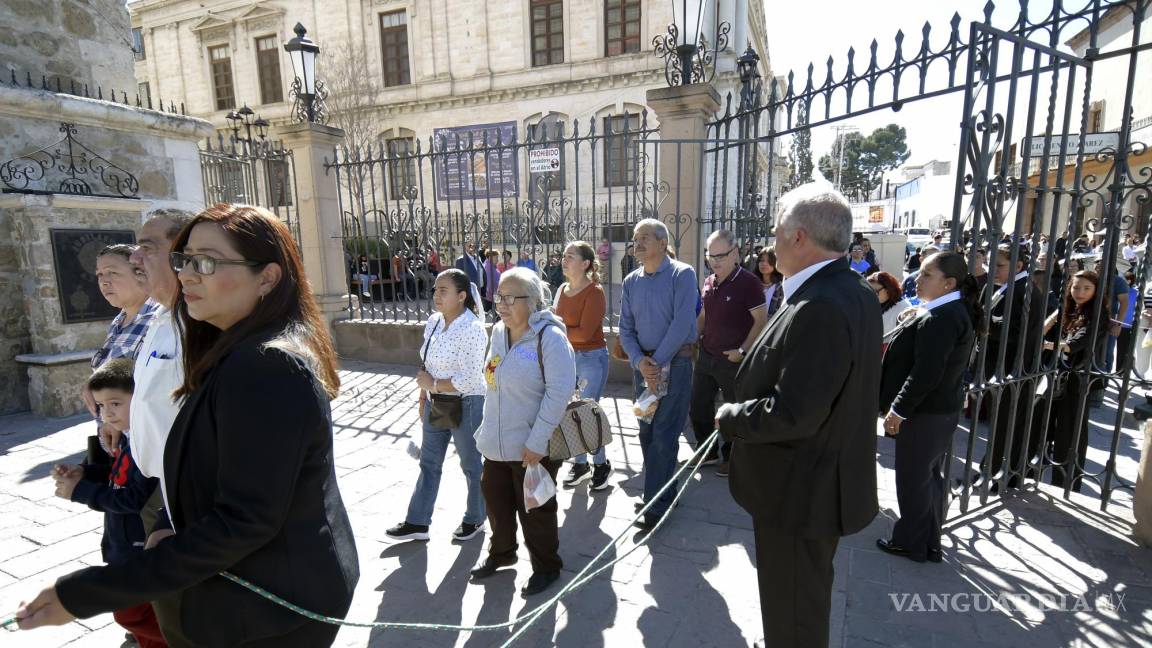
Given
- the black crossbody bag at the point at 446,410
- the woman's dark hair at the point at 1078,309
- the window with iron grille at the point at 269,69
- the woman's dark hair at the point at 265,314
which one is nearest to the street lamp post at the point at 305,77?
the black crossbody bag at the point at 446,410

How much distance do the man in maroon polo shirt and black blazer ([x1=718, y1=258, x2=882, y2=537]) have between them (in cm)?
201

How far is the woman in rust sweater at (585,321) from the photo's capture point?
14.5ft

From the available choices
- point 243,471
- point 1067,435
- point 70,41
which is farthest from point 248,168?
point 1067,435

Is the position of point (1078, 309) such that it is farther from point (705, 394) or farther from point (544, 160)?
point (544, 160)

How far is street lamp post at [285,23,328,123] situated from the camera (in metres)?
7.53

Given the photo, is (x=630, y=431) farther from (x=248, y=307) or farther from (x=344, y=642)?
(x=248, y=307)

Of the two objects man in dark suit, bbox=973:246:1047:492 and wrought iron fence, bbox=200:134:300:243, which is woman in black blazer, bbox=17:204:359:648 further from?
wrought iron fence, bbox=200:134:300:243

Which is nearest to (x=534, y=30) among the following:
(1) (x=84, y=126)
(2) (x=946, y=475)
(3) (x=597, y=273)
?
(1) (x=84, y=126)

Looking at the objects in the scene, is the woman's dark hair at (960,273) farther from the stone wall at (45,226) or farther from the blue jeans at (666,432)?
the stone wall at (45,226)

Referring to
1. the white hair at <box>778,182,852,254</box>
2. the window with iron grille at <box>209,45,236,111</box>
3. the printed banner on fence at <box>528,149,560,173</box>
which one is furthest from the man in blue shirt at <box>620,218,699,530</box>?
the window with iron grille at <box>209,45,236,111</box>

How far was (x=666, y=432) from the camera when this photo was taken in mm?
3779

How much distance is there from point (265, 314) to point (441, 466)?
2292 mm

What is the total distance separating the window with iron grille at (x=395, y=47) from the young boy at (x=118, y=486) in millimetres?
26142

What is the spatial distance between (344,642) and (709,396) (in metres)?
3.03
